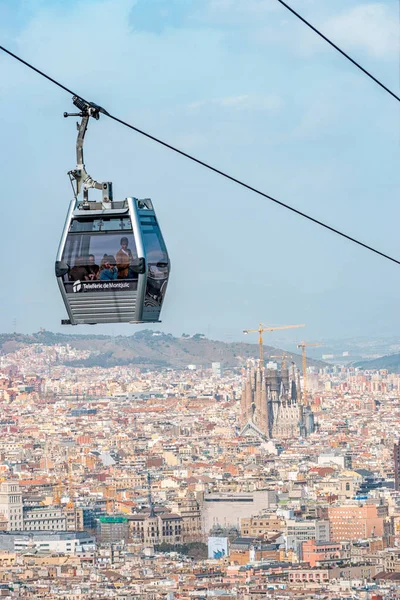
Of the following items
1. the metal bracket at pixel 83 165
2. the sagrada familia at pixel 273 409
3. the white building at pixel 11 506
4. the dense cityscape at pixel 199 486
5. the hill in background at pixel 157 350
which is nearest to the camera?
the metal bracket at pixel 83 165

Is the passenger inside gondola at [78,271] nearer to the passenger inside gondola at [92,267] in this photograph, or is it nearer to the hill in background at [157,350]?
the passenger inside gondola at [92,267]

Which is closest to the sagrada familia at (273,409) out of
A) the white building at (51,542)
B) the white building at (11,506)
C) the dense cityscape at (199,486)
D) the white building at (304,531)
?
the dense cityscape at (199,486)

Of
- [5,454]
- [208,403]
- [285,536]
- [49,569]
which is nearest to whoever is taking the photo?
[49,569]

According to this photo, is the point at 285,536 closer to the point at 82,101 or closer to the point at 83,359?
the point at 82,101

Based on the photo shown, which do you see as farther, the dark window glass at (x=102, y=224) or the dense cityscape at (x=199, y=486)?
the dense cityscape at (x=199, y=486)

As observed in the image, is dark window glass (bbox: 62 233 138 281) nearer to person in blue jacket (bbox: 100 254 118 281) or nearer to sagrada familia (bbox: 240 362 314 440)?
person in blue jacket (bbox: 100 254 118 281)

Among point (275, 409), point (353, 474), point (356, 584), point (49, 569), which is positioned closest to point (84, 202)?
point (356, 584)

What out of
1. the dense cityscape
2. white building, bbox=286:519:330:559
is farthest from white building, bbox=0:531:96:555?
white building, bbox=286:519:330:559
